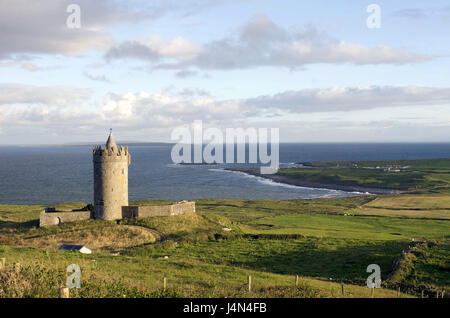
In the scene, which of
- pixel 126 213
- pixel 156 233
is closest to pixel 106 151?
pixel 126 213

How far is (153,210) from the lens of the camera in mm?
50562

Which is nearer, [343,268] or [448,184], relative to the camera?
[343,268]

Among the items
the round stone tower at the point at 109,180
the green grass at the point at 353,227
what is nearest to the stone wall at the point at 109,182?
the round stone tower at the point at 109,180

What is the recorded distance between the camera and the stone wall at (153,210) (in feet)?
163

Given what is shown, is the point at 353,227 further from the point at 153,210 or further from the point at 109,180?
the point at 109,180

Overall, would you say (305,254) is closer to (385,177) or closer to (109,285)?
(109,285)

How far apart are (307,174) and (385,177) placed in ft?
109

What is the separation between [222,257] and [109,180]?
19.0 metres

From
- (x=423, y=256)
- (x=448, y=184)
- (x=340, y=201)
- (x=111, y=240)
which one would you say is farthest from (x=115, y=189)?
(x=448, y=184)

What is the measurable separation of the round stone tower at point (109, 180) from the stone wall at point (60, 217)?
160cm

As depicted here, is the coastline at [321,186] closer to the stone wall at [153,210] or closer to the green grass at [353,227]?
the green grass at [353,227]

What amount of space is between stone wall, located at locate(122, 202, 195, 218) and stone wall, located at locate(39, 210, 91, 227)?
5039 mm

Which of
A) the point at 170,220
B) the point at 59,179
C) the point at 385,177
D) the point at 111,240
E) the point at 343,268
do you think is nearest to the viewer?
the point at 343,268
